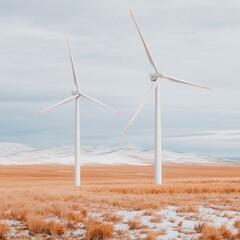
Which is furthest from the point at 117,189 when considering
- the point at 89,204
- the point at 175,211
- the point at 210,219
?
the point at 210,219

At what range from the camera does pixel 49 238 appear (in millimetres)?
13781

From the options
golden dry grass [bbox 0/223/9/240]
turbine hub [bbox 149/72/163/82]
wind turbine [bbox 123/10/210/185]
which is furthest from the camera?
turbine hub [bbox 149/72/163/82]

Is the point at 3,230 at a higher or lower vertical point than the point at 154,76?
lower

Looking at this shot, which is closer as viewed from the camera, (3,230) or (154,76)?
(3,230)

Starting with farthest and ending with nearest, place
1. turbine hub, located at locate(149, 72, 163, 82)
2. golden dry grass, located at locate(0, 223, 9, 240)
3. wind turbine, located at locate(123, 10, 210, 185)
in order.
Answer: turbine hub, located at locate(149, 72, 163, 82) → wind turbine, located at locate(123, 10, 210, 185) → golden dry grass, located at locate(0, 223, 9, 240)

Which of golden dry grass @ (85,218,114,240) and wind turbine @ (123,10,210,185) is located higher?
wind turbine @ (123,10,210,185)

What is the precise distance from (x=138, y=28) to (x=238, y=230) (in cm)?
3481

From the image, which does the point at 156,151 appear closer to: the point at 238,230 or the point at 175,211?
the point at 175,211

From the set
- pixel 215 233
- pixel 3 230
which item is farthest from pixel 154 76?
pixel 3 230

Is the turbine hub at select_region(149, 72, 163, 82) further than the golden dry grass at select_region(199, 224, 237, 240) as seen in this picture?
Yes

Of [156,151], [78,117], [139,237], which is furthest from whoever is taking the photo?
[78,117]

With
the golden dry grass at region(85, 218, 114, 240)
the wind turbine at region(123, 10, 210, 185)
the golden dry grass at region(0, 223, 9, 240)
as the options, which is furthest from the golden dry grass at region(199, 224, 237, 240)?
the wind turbine at region(123, 10, 210, 185)

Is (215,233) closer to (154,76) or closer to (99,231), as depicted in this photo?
(99,231)

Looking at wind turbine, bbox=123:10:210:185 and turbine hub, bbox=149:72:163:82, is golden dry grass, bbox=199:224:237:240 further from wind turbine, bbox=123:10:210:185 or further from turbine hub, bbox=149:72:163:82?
turbine hub, bbox=149:72:163:82
